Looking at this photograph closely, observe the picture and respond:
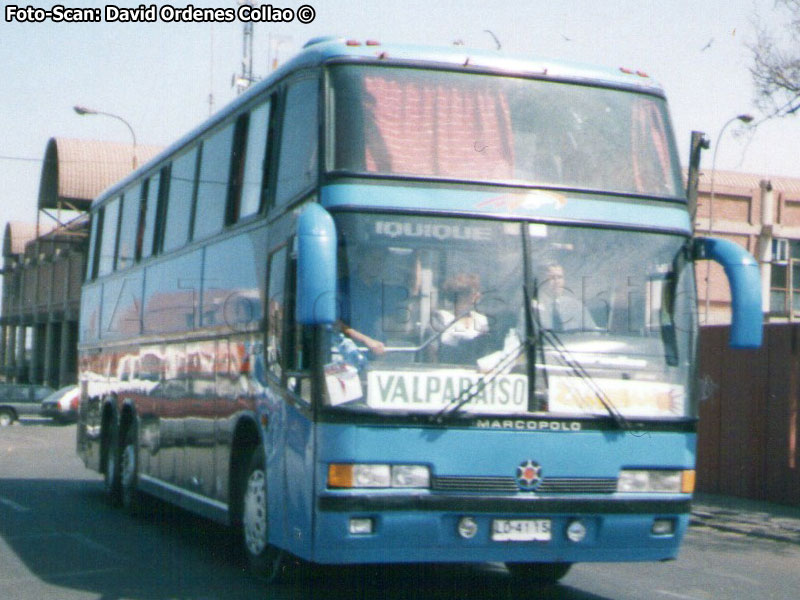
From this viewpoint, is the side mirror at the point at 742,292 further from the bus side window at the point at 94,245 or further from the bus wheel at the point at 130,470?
the bus side window at the point at 94,245

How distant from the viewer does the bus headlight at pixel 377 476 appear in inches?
325

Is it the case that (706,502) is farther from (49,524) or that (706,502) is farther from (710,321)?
(710,321)

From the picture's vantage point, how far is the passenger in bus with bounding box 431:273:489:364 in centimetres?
845

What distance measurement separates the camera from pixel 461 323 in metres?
8.50

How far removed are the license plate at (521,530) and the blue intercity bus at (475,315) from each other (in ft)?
0.04

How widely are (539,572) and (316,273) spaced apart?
3814mm

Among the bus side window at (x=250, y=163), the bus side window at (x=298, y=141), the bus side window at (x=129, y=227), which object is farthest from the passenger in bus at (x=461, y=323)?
the bus side window at (x=129, y=227)

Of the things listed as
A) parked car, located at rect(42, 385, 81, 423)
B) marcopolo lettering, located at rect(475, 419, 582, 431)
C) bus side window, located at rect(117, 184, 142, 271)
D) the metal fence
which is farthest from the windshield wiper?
parked car, located at rect(42, 385, 81, 423)

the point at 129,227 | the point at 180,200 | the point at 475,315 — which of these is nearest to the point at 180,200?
the point at 180,200

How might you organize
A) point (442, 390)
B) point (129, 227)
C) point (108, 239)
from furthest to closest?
point (108, 239), point (129, 227), point (442, 390)

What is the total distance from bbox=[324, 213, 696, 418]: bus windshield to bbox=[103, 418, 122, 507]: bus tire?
8177mm

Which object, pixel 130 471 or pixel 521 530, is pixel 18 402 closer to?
pixel 130 471

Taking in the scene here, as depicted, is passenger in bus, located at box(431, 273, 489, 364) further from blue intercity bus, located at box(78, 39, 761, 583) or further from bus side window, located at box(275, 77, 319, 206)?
bus side window, located at box(275, 77, 319, 206)

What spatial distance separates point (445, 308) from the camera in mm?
8492
